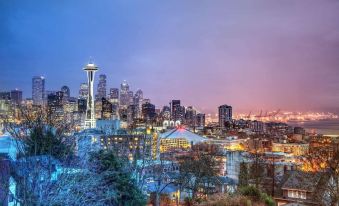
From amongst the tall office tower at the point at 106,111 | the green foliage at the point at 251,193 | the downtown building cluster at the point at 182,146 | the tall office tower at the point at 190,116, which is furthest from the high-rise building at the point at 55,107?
the tall office tower at the point at 190,116

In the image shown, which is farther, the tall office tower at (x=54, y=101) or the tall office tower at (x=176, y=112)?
the tall office tower at (x=176, y=112)

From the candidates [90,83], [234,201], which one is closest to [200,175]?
[234,201]

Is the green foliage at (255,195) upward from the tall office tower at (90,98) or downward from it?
downward

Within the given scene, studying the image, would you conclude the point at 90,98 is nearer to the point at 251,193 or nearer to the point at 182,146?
the point at 182,146

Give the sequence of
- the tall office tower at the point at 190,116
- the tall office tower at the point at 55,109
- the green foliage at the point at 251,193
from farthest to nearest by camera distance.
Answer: the tall office tower at the point at 190,116 < the tall office tower at the point at 55,109 < the green foliage at the point at 251,193

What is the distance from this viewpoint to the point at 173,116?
128 m

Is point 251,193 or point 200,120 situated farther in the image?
point 200,120

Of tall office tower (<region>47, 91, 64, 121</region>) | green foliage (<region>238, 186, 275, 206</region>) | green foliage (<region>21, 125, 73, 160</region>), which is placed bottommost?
green foliage (<region>238, 186, 275, 206</region>)

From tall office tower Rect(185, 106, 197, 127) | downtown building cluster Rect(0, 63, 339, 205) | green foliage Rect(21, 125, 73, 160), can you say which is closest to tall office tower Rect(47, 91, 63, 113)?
downtown building cluster Rect(0, 63, 339, 205)

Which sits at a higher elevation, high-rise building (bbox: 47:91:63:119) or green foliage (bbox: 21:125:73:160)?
high-rise building (bbox: 47:91:63:119)

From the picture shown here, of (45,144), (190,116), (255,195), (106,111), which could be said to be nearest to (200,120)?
(190,116)

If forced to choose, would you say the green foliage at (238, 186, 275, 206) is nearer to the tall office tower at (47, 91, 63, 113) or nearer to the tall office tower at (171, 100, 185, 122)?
the tall office tower at (47, 91, 63, 113)

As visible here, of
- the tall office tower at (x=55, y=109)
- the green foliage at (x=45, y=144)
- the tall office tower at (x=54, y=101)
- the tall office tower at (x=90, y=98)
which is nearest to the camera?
the green foliage at (x=45, y=144)

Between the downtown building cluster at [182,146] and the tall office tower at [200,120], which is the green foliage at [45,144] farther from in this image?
the tall office tower at [200,120]
